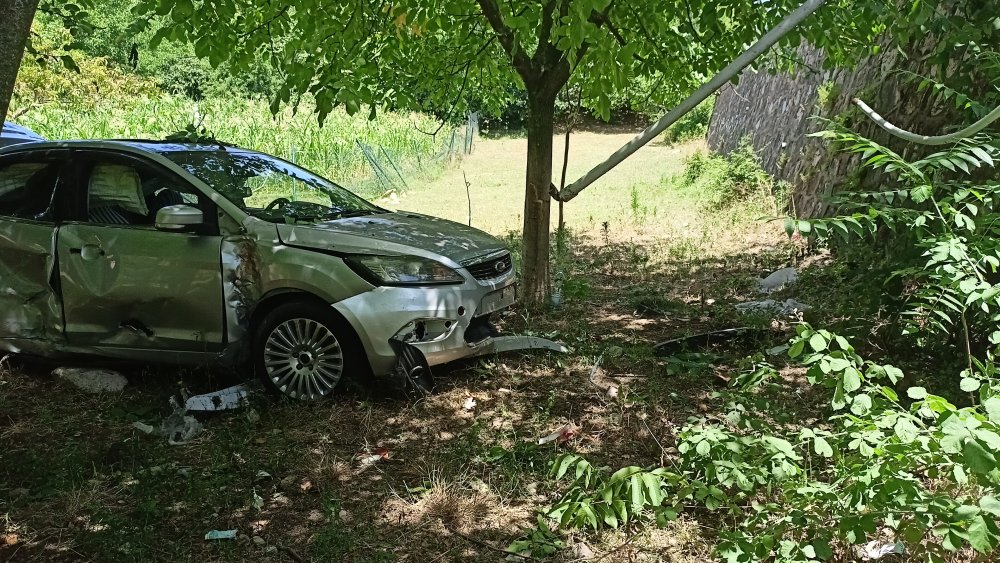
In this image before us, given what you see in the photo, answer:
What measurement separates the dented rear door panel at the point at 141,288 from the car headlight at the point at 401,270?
94 centimetres

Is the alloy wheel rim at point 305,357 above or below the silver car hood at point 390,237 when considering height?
below

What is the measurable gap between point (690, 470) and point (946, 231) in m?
1.67

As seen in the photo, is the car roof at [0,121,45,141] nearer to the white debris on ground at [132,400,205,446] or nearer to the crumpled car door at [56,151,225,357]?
the crumpled car door at [56,151,225,357]

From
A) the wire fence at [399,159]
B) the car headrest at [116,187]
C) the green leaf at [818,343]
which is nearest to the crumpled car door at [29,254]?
the car headrest at [116,187]

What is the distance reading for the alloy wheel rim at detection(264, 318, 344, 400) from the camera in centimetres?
473

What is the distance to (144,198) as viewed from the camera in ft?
16.6

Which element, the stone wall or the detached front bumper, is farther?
the stone wall

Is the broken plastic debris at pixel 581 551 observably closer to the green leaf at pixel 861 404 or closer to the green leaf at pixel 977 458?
the green leaf at pixel 861 404

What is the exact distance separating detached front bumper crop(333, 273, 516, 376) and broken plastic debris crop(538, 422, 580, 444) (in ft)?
2.94

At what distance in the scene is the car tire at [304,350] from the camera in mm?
4703

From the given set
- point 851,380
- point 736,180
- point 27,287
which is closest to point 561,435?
point 851,380

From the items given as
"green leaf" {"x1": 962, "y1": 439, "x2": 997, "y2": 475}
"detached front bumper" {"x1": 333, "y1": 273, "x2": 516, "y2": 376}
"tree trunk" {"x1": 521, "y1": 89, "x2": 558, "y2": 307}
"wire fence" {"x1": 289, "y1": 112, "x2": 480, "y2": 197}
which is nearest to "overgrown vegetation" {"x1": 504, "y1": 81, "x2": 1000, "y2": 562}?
"green leaf" {"x1": 962, "y1": 439, "x2": 997, "y2": 475}

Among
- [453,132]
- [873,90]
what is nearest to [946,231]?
[873,90]

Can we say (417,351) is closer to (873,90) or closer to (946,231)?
(946,231)
